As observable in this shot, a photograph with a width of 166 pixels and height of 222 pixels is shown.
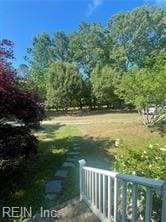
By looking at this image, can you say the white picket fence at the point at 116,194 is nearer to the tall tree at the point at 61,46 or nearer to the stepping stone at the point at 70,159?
the stepping stone at the point at 70,159

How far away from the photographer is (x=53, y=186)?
4.93 m

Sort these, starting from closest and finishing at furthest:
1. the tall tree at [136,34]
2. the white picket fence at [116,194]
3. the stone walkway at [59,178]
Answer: the white picket fence at [116,194] < the stone walkway at [59,178] < the tall tree at [136,34]

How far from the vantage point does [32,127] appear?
19.4 feet

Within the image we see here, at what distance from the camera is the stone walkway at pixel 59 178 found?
4.45 meters

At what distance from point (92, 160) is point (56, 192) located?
2.25m

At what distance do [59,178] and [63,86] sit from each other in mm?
16983

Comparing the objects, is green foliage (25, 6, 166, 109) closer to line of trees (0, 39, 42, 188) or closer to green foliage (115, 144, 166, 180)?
line of trees (0, 39, 42, 188)

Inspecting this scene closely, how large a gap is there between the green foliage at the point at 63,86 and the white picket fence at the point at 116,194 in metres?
18.4

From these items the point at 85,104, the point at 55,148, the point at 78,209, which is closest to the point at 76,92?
the point at 85,104

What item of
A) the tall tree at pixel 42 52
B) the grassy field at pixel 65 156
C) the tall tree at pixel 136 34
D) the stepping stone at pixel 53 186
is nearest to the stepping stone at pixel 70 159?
the grassy field at pixel 65 156

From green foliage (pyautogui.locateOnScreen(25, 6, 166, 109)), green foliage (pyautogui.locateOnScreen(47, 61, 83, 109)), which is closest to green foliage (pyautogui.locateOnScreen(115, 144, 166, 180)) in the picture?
green foliage (pyautogui.locateOnScreen(47, 61, 83, 109))

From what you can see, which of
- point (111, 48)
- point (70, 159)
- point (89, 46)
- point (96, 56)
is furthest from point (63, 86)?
point (70, 159)

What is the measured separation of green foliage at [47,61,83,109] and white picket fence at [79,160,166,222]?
18.4m

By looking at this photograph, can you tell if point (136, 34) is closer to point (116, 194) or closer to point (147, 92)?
point (147, 92)
